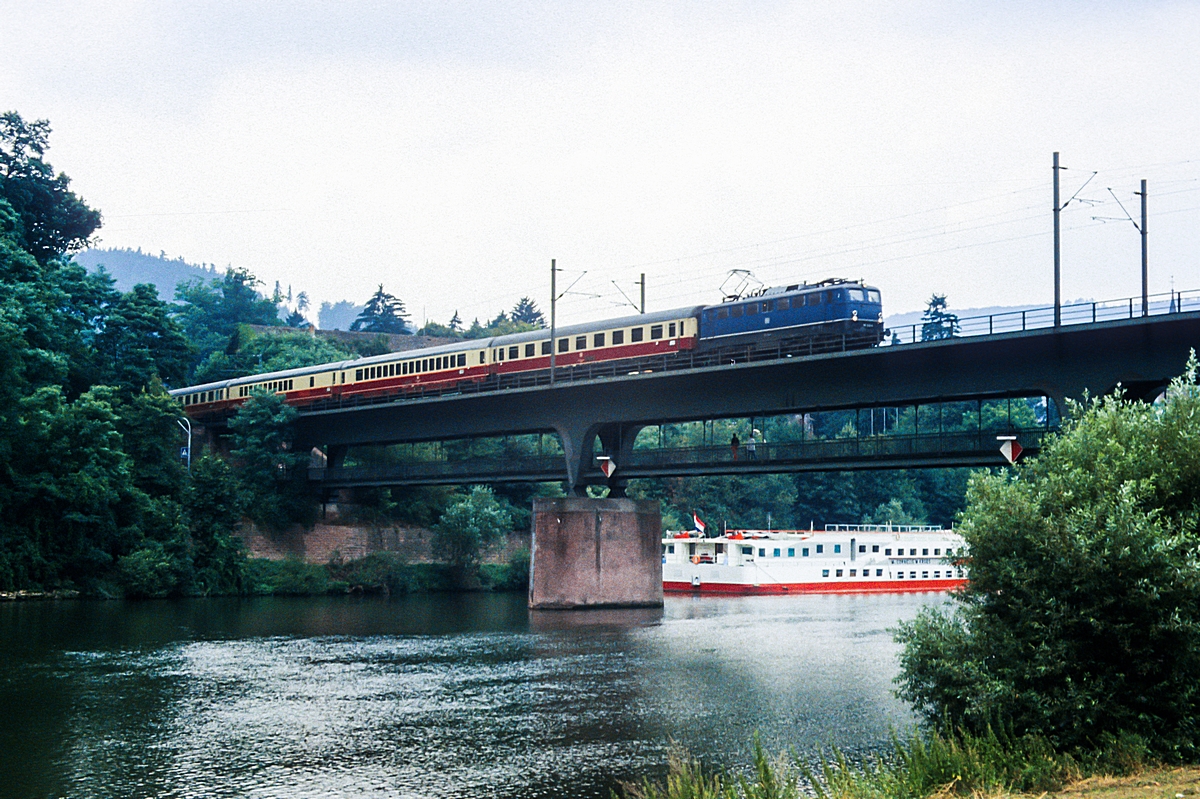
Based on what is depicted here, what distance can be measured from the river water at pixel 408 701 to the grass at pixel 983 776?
572 centimetres

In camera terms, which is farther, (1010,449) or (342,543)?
(342,543)

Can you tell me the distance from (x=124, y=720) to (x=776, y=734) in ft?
53.4

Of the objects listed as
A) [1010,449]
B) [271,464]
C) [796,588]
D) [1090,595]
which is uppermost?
[1010,449]

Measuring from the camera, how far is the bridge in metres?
43.4

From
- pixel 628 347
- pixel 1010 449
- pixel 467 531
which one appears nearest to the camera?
pixel 1010 449

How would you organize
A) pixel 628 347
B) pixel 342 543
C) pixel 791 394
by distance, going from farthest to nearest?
1. pixel 342 543
2. pixel 628 347
3. pixel 791 394

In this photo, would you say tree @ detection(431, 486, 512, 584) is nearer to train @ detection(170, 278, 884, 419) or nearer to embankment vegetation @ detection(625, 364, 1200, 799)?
train @ detection(170, 278, 884, 419)

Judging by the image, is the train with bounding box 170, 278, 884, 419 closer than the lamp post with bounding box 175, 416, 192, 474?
Yes

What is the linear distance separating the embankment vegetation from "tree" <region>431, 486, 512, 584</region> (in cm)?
A: 6597

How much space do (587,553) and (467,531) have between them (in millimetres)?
24882

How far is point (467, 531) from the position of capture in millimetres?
88688

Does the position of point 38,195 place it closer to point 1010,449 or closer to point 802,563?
point 802,563

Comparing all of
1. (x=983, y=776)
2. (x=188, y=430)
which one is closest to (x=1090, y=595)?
(x=983, y=776)

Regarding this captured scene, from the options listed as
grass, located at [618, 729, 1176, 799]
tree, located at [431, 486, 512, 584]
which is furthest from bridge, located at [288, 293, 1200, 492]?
grass, located at [618, 729, 1176, 799]
